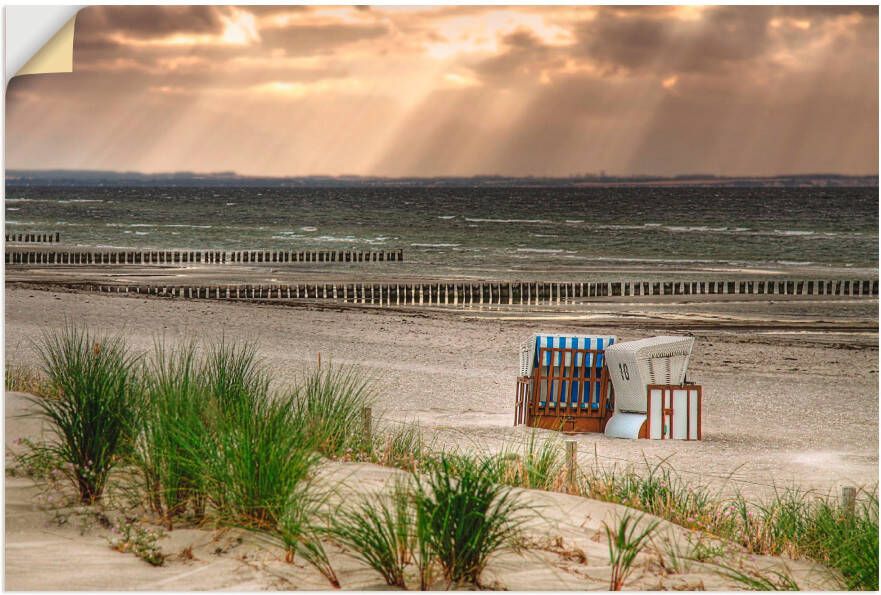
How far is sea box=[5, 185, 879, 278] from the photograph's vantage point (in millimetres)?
36844

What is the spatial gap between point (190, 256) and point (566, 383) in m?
30.5

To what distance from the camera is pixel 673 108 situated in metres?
12.1

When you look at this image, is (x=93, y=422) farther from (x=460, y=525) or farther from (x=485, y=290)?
(x=485, y=290)

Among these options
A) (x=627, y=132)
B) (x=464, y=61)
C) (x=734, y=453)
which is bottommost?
(x=734, y=453)

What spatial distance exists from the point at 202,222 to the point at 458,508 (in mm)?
56823

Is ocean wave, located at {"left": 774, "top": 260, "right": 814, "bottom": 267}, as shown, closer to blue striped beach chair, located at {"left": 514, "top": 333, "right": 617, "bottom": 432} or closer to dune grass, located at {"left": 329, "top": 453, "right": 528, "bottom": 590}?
blue striped beach chair, located at {"left": 514, "top": 333, "right": 617, "bottom": 432}

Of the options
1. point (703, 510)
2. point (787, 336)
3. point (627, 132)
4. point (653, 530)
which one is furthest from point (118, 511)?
point (787, 336)

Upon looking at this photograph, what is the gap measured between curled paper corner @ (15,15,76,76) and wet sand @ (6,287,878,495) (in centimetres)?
388

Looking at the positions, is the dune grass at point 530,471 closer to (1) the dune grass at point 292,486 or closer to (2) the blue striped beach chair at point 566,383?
(1) the dune grass at point 292,486

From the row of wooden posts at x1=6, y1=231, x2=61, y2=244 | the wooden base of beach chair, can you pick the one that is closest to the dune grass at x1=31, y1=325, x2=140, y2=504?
the wooden base of beach chair

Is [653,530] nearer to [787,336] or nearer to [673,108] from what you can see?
[673,108]

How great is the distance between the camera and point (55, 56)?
498cm

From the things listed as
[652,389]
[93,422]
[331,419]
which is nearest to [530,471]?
[331,419]

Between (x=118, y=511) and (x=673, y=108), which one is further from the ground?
(x=673, y=108)
